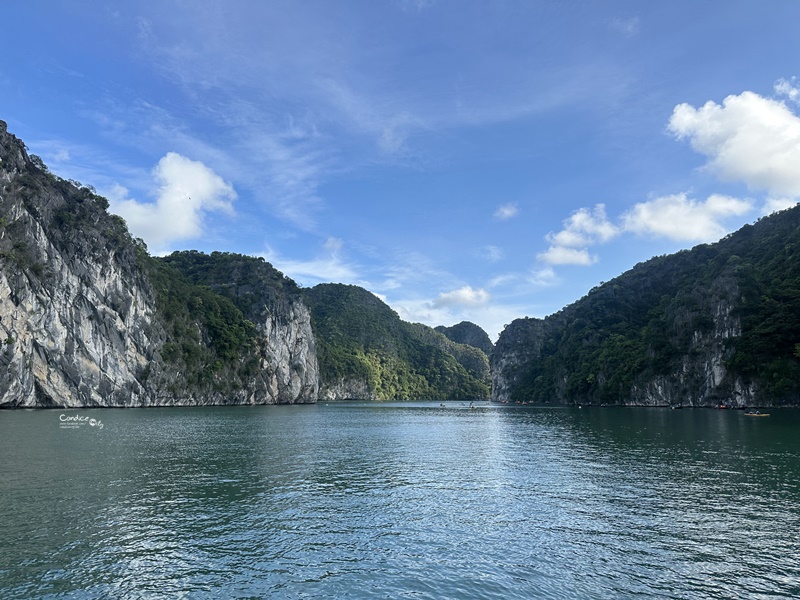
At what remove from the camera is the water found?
14391mm

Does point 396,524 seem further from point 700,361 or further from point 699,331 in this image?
point 699,331

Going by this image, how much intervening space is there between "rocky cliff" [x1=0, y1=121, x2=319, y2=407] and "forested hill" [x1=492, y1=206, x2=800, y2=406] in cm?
10619

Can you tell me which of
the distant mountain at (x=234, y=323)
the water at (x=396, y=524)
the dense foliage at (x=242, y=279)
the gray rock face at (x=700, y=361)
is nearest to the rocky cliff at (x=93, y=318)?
the distant mountain at (x=234, y=323)

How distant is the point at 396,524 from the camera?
20125mm

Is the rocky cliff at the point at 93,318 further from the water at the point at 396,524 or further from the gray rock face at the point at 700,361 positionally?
the gray rock face at the point at 700,361

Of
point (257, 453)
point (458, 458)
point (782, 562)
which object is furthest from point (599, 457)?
point (257, 453)

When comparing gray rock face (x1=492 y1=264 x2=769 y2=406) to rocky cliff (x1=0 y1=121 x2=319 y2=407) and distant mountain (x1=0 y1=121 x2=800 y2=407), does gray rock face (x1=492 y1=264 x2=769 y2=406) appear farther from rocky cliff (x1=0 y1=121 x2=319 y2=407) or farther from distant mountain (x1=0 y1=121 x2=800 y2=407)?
rocky cliff (x1=0 y1=121 x2=319 y2=407)

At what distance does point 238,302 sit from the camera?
16612cm

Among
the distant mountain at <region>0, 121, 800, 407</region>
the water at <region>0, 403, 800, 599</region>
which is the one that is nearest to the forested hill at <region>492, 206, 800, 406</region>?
the distant mountain at <region>0, 121, 800, 407</region>

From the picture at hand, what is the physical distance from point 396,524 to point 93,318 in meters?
99.8

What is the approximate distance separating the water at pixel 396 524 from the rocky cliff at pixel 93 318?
55461 millimetres

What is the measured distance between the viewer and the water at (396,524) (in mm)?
14391

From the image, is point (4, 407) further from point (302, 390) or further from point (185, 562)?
point (302, 390)

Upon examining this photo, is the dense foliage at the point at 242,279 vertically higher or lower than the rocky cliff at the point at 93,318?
higher
